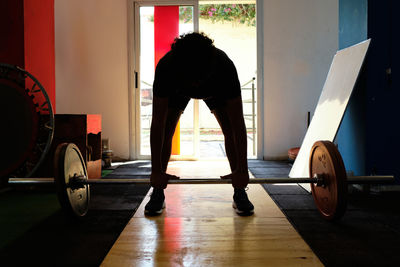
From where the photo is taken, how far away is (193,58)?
1166 millimetres

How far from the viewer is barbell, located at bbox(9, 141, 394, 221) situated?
1.41 m

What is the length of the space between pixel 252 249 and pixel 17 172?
1.73m

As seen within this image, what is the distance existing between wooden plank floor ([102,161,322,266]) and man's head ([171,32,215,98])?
0.66m

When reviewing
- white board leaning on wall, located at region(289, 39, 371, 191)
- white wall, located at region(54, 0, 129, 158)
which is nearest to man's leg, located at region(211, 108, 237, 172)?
white board leaning on wall, located at region(289, 39, 371, 191)

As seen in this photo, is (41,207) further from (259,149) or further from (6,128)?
(259,149)

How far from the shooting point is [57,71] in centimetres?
385

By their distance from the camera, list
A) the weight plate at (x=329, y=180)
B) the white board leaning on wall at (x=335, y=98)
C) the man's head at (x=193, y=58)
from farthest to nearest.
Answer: the white board leaning on wall at (x=335, y=98)
the weight plate at (x=329, y=180)
the man's head at (x=193, y=58)

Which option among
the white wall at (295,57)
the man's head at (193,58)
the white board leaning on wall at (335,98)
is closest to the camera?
the man's head at (193,58)

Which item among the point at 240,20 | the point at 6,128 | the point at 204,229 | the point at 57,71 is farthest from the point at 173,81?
the point at 240,20

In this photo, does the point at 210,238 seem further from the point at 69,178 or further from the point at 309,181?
the point at 69,178

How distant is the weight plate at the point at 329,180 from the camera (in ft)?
4.53

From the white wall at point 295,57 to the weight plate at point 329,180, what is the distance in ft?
7.17

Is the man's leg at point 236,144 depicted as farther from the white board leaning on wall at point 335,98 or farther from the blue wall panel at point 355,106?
the blue wall panel at point 355,106

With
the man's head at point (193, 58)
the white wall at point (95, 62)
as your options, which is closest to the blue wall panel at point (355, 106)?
the man's head at point (193, 58)
